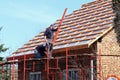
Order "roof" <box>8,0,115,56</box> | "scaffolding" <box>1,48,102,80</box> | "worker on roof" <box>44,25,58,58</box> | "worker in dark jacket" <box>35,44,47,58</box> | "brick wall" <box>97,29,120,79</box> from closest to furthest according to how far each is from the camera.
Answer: "worker on roof" <box>44,25,58,58</box>
"scaffolding" <box>1,48,102,80</box>
"worker in dark jacket" <box>35,44,47,58</box>
"brick wall" <box>97,29,120,79</box>
"roof" <box>8,0,115,56</box>

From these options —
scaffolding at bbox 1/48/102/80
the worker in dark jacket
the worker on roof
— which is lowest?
scaffolding at bbox 1/48/102/80

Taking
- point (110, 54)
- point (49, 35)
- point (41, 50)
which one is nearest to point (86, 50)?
point (110, 54)

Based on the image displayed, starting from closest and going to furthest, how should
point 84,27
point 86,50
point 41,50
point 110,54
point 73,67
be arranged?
point 41,50 → point 110,54 → point 86,50 → point 73,67 → point 84,27

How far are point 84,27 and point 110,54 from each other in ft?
8.67

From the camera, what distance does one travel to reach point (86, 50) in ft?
64.0

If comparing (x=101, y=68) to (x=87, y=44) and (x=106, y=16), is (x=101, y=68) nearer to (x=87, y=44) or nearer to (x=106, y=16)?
(x=87, y=44)

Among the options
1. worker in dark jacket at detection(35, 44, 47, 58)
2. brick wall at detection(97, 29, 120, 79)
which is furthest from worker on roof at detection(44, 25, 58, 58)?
brick wall at detection(97, 29, 120, 79)

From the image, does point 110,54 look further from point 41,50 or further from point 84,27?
point 41,50

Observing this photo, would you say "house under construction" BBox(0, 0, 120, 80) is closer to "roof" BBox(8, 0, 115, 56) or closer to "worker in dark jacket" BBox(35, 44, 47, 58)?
"roof" BBox(8, 0, 115, 56)

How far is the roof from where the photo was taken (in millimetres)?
19391

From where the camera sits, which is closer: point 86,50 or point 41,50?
point 41,50

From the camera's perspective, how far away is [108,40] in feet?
63.4

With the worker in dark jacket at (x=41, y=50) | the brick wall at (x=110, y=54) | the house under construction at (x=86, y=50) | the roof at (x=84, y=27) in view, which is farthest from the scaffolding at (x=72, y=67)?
the roof at (x=84, y=27)

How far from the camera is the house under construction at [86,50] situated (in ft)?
60.6
